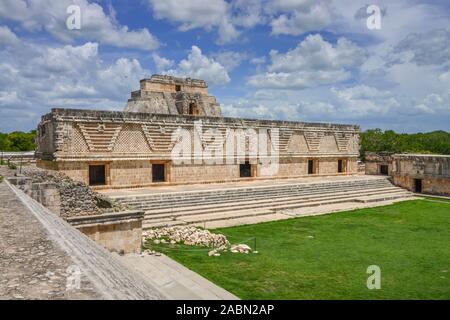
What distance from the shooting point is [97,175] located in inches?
690

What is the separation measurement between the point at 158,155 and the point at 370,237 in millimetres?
10445

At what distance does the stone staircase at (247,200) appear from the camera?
559 inches

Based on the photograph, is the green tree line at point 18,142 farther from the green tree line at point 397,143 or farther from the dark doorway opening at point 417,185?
the dark doorway opening at point 417,185

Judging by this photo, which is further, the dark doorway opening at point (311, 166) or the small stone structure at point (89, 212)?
the dark doorway opening at point (311, 166)

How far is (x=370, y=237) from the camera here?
12.0m

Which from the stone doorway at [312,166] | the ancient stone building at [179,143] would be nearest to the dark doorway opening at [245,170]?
the ancient stone building at [179,143]

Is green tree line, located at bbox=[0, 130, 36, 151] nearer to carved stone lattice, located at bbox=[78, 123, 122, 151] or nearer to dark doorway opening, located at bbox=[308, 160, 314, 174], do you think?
carved stone lattice, located at bbox=[78, 123, 122, 151]

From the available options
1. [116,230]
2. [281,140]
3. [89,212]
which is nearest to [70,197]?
[89,212]

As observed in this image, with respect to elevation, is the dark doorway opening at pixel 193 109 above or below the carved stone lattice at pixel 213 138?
above

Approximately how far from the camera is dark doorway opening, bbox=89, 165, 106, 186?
57.1 ft

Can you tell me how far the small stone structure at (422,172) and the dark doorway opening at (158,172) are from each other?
1464 centimetres
